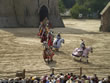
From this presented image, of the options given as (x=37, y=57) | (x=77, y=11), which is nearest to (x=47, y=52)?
(x=37, y=57)

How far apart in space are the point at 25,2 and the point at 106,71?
741 inches

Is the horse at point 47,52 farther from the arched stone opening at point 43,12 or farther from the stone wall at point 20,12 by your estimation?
the arched stone opening at point 43,12

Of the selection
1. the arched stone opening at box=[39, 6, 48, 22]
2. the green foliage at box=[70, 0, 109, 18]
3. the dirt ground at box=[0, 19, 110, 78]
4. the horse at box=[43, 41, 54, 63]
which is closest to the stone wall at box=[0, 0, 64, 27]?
the arched stone opening at box=[39, 6, 48, 22]

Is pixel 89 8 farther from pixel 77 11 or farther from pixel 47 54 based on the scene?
pixel 47 54

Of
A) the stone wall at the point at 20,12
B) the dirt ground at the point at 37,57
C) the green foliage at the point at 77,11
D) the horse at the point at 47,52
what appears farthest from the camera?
the green foliage at the point at 77,11

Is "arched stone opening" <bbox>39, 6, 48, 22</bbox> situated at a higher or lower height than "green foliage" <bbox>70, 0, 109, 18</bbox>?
higher

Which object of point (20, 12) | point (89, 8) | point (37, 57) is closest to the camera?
point (37, 57)

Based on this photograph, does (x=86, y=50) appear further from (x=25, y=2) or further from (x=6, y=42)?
(x=25, y=2)

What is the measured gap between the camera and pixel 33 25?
31000 mm

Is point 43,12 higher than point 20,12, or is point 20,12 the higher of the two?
point 20,12

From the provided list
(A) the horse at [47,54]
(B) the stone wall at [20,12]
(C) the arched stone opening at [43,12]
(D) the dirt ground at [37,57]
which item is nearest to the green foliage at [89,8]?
(C) the arched stone opening at [43,12]

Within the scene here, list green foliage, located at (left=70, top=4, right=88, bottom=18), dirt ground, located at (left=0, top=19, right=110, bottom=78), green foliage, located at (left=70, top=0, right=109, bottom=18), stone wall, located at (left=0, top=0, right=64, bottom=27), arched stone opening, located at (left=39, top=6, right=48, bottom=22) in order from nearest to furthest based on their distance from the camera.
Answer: dirt ground, located at (left=0, top=19, right=110, bottom=78)
stone wall, located at (left=0, top=0, right=64, bottom=27)
arched stone opening, located at (left=39, top=6, right=48, bottom=22)
green foliage, located at (left=70, top=4, right=88, bottom=18)
green foliage, located at (left=70, top=0, right=109, bottom=18)

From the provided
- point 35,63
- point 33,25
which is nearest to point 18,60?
point 35,63

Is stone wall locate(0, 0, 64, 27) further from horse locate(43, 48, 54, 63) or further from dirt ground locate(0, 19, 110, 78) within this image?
horse locate(43, 48, 54, 63)
